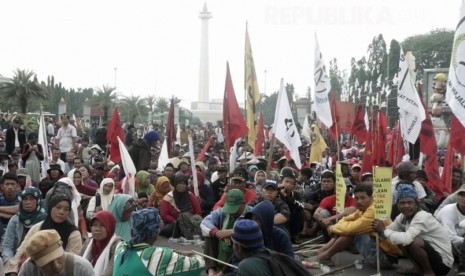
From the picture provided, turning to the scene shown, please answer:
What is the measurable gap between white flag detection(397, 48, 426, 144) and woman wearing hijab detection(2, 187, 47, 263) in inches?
247

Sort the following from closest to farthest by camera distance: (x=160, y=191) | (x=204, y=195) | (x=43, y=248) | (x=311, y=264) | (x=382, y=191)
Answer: (x=43, y=248) → (x=382, y=191) → (x=311, y=264) → (x=160, y=191) → (x=204, y=195)

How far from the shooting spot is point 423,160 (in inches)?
474

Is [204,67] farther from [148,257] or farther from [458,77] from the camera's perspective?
[148,257]

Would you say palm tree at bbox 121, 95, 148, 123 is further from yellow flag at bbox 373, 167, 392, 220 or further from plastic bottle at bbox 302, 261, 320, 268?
yellow flag at bbox 373, 167, 392, 220

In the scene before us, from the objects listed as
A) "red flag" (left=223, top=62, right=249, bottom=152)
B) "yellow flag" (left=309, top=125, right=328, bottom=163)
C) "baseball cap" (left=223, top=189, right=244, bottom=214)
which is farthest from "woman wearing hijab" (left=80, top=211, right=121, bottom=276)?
"yellow flag" (left=309, top=125, right=328, bottom=163)

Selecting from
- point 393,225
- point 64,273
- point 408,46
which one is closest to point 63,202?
point 64,273

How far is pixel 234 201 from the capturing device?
22.7 ft

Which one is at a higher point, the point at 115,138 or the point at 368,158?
the point at 115,138

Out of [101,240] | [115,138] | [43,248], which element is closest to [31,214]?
[101,240]

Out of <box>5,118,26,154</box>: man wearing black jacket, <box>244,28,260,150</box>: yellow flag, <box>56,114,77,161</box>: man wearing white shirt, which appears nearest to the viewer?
<box>244,28,260,150</box>: yellow flag

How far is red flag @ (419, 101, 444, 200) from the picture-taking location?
33.9ft

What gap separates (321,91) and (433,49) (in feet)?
193

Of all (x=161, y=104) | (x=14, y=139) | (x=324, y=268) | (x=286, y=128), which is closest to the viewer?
(x=324, y=268)

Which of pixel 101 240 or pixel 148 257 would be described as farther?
pixel 101 240
